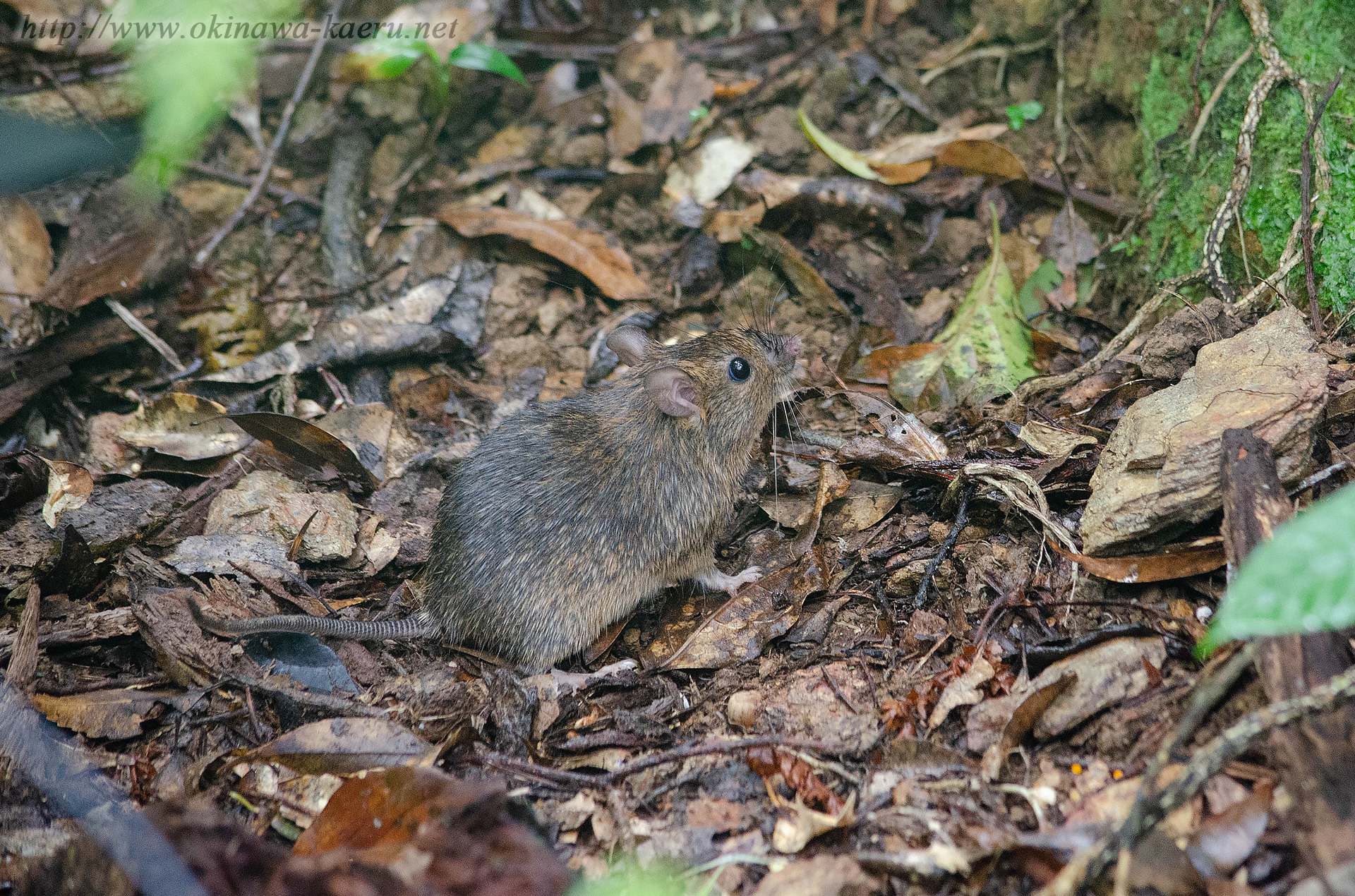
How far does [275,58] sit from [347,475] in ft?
10.8

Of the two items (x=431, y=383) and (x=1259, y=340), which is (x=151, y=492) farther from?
(x=1259, y=340)

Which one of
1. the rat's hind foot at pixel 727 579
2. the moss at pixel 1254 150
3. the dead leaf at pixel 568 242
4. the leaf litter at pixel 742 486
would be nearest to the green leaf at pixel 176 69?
the leaf litter at pixel 742 486

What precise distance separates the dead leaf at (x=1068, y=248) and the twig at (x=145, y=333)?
5.00 m

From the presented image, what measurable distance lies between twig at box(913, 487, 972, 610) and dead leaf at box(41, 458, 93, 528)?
380 cm

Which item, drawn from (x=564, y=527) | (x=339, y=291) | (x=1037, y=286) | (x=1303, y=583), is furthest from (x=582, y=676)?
(x=1037, y=286)

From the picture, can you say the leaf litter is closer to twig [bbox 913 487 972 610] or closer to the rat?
twig [bbox 913 487 972 610]

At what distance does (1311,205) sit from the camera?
143 inches

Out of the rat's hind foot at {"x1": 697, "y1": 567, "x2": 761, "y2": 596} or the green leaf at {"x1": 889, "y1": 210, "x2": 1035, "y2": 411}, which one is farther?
the green leaf at {"x1": 889, "y1": 210, "x2": 1035, "y2": 411}

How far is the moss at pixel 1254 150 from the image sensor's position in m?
3.59

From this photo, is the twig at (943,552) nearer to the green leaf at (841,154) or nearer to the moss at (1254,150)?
the moss at (1254,150)

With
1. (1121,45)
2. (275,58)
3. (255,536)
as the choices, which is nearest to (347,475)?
(255,536)

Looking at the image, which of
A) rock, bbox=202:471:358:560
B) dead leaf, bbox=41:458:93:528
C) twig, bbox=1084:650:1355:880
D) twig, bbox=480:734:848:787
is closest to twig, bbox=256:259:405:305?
rock, bbox=202:471:358:560

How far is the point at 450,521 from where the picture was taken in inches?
164

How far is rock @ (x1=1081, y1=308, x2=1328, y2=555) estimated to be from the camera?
9.55 ft
